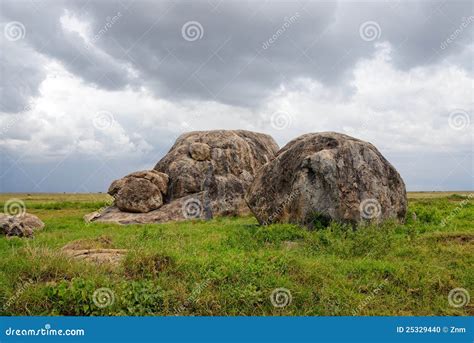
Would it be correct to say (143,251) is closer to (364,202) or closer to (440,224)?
(364,202)

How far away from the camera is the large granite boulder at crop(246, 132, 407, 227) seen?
16469 mm

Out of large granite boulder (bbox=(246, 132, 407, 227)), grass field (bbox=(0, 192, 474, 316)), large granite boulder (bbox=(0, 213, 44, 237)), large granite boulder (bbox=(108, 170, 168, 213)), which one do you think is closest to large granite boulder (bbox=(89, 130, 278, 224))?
large granite boulder (bbox=(108, 170, 168, 213))

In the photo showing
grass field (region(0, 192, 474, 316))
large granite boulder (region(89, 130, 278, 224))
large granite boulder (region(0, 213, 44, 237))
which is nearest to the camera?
grass field (region(0, 192, 474, 316))

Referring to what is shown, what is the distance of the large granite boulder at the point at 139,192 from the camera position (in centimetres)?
2458

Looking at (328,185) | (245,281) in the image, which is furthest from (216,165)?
(245,281)

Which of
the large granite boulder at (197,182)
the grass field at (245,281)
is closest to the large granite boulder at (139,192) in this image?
the large granite boulder at (197,182)

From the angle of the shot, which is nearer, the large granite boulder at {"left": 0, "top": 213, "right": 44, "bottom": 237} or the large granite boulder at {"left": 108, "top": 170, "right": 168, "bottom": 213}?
the large granite boulder at {"left": 0, "top": 213, "right": 44, "bottom": 237}

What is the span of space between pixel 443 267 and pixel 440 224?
7.09 m

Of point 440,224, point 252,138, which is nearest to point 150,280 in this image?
point 440,224

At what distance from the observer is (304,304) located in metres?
8.84

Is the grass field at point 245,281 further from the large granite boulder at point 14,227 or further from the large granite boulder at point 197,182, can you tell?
the large granite boulder at point 197,182

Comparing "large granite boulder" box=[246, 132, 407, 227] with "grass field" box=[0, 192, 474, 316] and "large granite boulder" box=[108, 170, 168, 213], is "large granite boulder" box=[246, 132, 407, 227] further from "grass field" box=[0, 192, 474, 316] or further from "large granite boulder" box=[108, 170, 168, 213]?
"large granite boulder" box=[108, 170, 168, 213]

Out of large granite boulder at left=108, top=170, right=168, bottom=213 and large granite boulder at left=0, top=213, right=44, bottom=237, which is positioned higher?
large granite boulder at left=108, top=170, right=168, bottom=213

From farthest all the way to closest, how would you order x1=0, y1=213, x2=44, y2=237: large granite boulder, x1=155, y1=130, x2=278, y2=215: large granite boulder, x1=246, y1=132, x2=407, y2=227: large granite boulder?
x1=155, y1=130, x2=278, y2=215: large granite boulder
x1=0, y1=213, x2=44, y2=237: large granite boulder
x1=246, y1=132, x2=407, y2=227: large granite boulder
